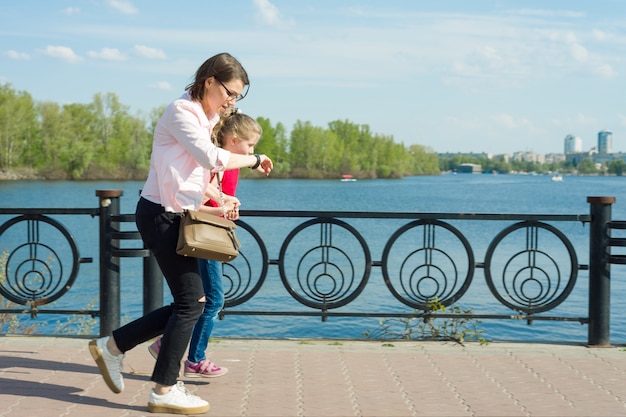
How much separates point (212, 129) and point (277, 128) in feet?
371

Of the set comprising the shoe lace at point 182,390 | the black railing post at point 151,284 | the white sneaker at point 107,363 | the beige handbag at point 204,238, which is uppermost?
the beige handbag at point 204,238

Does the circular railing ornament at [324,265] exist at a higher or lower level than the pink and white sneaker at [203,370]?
lower

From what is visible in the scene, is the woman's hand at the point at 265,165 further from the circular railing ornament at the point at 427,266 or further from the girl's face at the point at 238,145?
the circular railing ornament at the point at 427,266

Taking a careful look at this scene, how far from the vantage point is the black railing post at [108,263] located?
623cm

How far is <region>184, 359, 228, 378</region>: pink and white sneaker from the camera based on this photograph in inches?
210

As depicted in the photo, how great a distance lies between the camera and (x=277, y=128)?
117312 mm

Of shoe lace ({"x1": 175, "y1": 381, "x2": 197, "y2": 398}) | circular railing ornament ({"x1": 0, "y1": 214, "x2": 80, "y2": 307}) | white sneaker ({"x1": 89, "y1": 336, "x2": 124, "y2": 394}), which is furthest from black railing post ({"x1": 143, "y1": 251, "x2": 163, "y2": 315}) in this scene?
shoe lace ({"x1": 175, "y1": 381, "x2": 197, "y2": 398})

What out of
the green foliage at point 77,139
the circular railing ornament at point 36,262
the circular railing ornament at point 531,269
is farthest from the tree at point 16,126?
the circular railing ornament at point 531,269

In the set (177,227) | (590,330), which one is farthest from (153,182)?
(590,330)

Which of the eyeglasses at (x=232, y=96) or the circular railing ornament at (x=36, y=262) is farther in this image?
the circular railing ornament at (x=36, y=262)

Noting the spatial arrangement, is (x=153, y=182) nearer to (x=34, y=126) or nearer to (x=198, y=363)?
(x=198, y=363)

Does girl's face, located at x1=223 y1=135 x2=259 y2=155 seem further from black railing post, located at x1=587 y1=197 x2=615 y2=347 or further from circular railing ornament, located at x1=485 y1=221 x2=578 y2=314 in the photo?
black railing post, located at x1=587 y1=197 x2=615 y2=347

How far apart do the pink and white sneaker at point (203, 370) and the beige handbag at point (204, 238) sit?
106 centimetres

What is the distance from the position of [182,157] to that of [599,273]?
11.8ft
